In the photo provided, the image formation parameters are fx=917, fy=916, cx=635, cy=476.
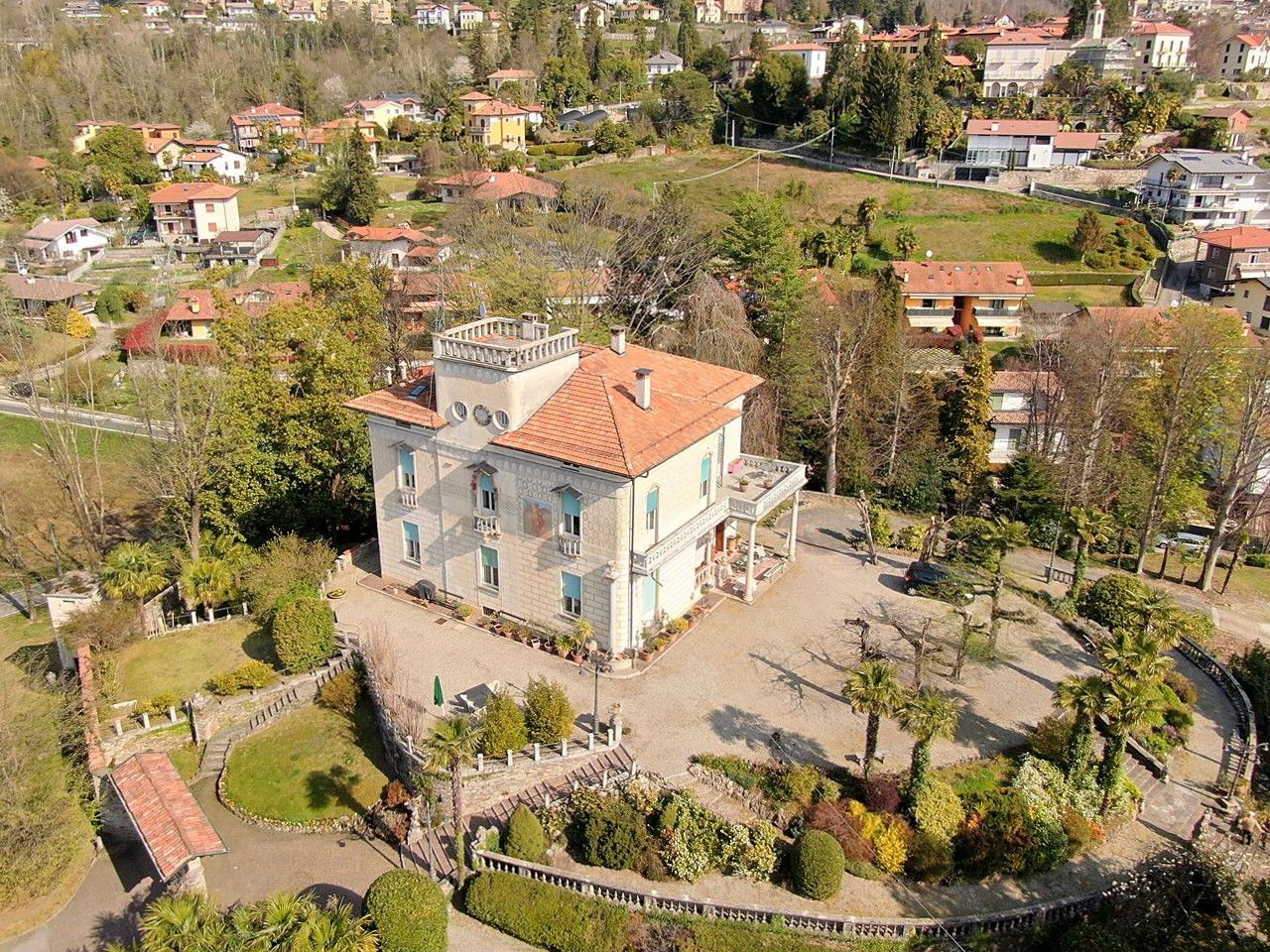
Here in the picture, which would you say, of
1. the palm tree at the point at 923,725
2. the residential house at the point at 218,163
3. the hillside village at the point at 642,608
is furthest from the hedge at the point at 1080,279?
the residential house at the point at 218,163

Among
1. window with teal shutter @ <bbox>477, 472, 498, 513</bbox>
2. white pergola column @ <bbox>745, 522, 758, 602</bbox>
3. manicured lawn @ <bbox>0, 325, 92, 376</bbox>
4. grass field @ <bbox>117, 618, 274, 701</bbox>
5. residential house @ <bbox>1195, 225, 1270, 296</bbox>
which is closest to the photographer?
window with teal shutter @ <bbox>477, 472, 498, 513</bbox>

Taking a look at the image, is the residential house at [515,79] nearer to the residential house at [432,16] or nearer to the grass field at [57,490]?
the residential house at [432,16]

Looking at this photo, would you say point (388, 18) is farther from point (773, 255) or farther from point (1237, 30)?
point (773, 255)

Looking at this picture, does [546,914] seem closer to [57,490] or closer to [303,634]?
[303,634]

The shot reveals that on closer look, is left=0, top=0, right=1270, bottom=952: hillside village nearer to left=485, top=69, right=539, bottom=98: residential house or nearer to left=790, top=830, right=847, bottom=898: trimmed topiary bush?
left=790, top=830, right=847, bottom=898: trimmed topiary bush

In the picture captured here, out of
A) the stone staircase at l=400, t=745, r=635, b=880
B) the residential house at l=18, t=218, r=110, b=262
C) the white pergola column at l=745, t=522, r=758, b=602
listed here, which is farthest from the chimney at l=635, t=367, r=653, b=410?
the residential house at l=18, t=218, r=110, b=262

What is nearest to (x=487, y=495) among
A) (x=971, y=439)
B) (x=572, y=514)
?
(x=572, y=514)
